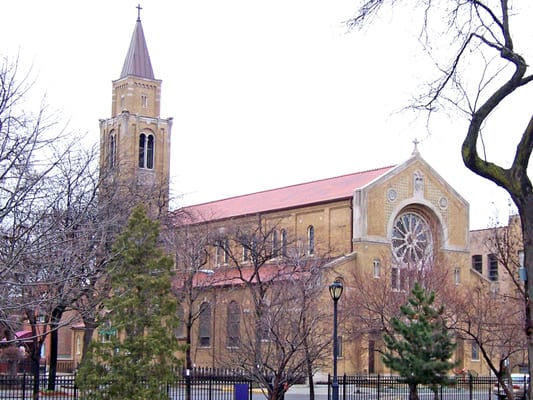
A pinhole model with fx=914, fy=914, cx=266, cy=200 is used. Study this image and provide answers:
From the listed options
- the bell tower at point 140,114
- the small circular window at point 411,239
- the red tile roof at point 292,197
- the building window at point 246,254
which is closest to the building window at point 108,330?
the building window at point 246,254

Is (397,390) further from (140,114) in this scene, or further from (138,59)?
(138,59)

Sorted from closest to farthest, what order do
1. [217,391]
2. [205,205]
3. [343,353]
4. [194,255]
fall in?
1. [217,391]
2. [194,255]
3. [343,353]
4. [205,205]

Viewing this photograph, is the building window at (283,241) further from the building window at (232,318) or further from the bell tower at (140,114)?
the bell tower at (140,114)

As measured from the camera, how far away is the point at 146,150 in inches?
3337

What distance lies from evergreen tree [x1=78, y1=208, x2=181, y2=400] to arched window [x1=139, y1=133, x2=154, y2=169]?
59834 millimetres

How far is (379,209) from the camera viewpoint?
64250 mm

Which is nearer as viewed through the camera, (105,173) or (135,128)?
(105,173)

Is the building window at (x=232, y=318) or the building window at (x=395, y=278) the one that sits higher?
the building window at (x=395, y=278)

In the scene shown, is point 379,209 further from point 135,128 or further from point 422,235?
point 135,128

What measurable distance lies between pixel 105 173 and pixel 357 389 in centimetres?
1839

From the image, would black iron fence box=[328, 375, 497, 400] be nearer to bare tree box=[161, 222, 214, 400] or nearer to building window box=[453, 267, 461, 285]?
bare tree box=[161, 222, 214, 400]

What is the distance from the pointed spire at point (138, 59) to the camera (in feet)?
275

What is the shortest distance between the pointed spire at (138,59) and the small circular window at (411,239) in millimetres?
30341

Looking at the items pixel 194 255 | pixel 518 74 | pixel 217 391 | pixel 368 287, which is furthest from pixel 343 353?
pixel 518 74
